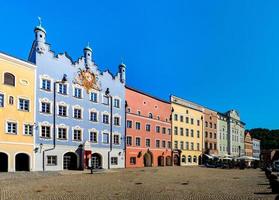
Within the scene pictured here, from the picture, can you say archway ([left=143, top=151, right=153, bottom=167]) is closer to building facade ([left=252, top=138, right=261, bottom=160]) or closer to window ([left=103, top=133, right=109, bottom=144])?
window ([left=103, top=133, right=109, bottom=144])

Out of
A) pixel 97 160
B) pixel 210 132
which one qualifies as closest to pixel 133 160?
pixel 97 160

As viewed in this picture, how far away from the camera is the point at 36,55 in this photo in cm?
4262

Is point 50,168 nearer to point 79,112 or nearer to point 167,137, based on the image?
point 79,112

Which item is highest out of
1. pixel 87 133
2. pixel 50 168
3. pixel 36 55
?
pixel 36 55

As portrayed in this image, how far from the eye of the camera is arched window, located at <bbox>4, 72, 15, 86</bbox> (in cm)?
3862

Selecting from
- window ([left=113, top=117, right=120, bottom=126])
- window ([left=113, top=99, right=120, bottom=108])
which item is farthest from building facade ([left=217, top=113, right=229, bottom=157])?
window ([left=113, top=99, right=120, bottom=108])

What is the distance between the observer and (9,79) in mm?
39062

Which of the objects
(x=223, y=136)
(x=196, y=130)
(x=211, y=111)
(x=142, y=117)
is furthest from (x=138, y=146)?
(x=223, y=136)

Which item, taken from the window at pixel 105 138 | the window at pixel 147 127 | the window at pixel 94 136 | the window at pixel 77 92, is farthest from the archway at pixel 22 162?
the window at pixel 147 127

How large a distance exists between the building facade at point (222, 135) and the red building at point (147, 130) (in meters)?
25.6

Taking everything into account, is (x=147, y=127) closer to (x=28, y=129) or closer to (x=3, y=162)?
(x=28, y=129)

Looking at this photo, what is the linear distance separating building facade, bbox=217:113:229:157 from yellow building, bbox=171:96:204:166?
417 inches

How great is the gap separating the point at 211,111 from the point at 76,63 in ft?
158

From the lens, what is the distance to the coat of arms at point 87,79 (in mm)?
48597
